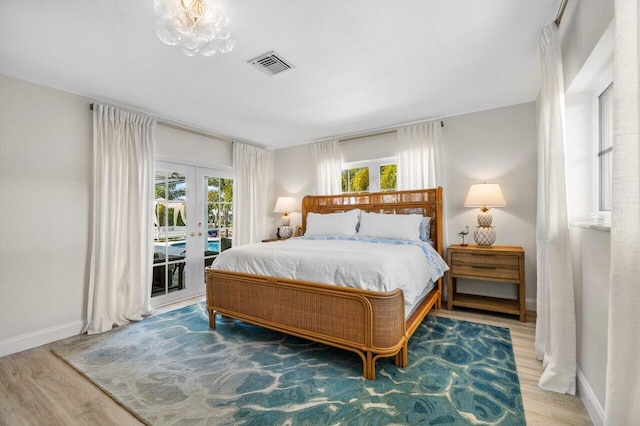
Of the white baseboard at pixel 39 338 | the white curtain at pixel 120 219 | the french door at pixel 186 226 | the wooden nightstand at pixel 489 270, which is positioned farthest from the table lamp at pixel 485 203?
the white baseboard at pixel 39 338

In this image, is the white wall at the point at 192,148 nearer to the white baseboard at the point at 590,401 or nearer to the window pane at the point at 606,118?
the window pane at the point at 606,118

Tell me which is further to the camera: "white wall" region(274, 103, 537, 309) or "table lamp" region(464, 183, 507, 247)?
"white wall" region(274, 103, 537, 309)

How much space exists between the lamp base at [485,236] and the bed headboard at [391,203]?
415 mm

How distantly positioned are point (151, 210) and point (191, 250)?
0.89m

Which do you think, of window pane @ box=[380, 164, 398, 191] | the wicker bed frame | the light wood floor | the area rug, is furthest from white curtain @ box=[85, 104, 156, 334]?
window pane @ box=[380, 164, 398, 191]

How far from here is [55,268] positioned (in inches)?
110

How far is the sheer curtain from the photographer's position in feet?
15.2

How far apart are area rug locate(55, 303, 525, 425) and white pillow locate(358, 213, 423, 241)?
39.9 inches

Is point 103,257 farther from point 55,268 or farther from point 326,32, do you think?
point 326,32

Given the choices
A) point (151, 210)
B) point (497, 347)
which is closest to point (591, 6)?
point (497, 347)

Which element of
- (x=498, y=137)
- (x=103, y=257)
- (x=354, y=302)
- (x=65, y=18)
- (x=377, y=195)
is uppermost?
(x=65, y=18)

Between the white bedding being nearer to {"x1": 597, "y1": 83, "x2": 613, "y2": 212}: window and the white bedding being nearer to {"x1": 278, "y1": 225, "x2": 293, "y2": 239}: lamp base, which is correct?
{"x1": 597, "y1": 83, "x2": 613, "y2": 212}: window

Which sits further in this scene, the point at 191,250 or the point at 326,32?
the point at 191,250

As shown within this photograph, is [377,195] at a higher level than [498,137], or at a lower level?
lower
